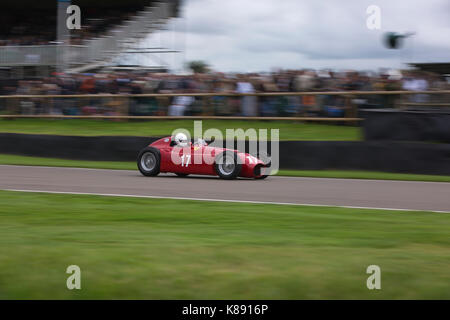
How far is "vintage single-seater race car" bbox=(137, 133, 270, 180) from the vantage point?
12.0 metres

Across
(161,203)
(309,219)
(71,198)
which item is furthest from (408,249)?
(71,198)

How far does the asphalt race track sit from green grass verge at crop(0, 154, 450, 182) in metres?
0.68

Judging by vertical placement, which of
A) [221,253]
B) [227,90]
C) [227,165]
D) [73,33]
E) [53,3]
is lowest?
[221,253]

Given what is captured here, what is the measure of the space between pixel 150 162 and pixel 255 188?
3053 millimetres

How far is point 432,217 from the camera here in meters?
7.72

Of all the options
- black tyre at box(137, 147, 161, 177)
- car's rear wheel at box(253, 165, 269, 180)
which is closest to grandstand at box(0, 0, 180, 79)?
black tyre at box(137, 147, 161, 177)

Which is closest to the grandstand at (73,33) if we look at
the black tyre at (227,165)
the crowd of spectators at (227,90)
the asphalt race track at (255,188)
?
the crowd of spectators at (227,90)

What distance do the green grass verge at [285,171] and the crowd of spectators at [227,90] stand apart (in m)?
2.77

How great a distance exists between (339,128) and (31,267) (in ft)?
39.4

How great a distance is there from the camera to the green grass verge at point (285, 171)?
41.3ft

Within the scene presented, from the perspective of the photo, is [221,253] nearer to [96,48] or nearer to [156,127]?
[156,127]

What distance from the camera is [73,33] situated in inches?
1047

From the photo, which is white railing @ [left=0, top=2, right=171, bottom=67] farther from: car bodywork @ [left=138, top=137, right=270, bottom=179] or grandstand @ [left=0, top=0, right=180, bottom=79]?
car bodywork @ [left=138, top=137, right=270, bottom=179]

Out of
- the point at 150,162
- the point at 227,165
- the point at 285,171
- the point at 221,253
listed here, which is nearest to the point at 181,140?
the point at 150,162
